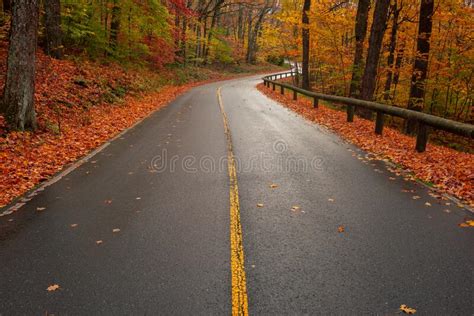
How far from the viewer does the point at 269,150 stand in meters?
10.2

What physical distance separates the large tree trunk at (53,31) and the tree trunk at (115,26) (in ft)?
19.3

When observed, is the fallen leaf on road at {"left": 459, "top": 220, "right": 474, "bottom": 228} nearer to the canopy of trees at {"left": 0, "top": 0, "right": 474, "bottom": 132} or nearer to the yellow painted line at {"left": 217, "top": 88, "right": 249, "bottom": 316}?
the yellow painted line at {"left": 217, "top": 88, "right": 249, "bottom": 316}

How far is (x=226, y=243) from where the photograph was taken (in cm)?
495

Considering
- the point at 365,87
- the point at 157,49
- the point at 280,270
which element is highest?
the point at 157,49

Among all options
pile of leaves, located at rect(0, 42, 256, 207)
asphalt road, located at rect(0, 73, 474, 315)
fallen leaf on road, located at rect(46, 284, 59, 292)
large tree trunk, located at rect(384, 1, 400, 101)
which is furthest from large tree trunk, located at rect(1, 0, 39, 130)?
large tree trunk, located at rect(384, 1, 400, 101)

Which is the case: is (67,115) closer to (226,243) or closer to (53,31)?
(53,31)

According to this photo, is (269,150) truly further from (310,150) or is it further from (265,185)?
(265,185)

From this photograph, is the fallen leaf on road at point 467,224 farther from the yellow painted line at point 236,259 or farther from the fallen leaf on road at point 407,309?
the yellow painted line at point 236,259

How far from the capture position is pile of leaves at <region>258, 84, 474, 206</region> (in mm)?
7359

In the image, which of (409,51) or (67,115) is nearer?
(67,115)

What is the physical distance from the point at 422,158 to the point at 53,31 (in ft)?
57.2

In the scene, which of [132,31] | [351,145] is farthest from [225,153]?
[132,31]

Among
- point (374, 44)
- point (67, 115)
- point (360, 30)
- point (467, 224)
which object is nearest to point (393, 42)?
point (360, 30)

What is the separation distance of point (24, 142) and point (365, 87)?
519 inches
